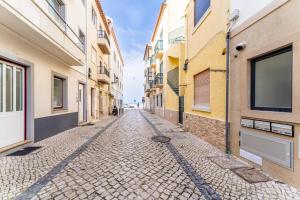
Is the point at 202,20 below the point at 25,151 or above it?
above

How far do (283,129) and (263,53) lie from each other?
1.70 meters

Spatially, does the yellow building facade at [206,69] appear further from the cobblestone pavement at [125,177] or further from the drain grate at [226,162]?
the cobblestone pavement at [125,177]

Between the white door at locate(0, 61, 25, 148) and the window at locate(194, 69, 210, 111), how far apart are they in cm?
672

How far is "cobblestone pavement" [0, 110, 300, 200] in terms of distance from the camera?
9.25 feet

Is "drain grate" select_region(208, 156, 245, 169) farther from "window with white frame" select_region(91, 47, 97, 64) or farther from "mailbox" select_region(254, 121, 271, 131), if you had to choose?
"window with white frame" select_region(91, 47, 97, 64)

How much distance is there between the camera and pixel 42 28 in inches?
205

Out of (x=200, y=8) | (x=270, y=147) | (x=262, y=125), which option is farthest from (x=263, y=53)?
(x=200, y=8)

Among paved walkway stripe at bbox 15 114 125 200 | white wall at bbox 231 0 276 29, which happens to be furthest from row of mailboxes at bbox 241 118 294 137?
paved walkway stripe at bbox 15 114 125 200

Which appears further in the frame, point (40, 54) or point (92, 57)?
point (92, 57)

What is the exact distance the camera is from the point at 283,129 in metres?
3.25

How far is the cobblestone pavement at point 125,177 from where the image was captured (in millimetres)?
2818

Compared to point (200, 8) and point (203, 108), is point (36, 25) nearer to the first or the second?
point (203, 108)

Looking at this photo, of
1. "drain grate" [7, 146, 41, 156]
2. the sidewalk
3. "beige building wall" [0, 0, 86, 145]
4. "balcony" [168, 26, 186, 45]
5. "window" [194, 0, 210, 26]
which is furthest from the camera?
"balcony" [168, 26, 186, 45]

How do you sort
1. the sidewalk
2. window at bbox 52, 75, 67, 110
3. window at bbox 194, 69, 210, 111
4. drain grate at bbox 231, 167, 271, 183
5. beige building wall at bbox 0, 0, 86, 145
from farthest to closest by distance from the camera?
window at bbox 52, 75, 67, 110, window at bbox 194, 69, 210, 111, beige building wall at bbox 0, 0, 86, 145, drain grate at bbox 231, 167, 271, 183, the sidewalk
